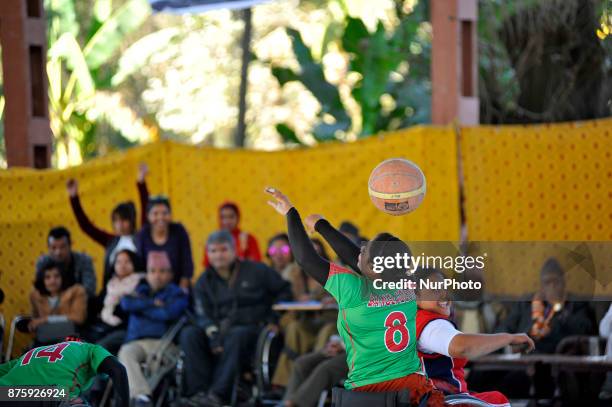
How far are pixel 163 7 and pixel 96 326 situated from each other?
3.64m

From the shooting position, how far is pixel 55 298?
1081 cm

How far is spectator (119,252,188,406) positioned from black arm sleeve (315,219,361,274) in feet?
12.5

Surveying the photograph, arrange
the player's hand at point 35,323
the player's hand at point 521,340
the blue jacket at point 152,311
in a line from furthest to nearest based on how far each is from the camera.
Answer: the player's hand at point 35,323, the blue jacket at point 152,311, the player's hand at point 521,340

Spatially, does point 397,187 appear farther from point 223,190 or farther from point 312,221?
point 223,190

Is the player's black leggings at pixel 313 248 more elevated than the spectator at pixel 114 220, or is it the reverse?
the spectator at pixel 114 220

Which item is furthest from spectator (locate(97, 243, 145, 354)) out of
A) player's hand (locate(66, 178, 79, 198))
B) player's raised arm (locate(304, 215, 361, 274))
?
player's raised arm (locate(304, 215, 361, 274))

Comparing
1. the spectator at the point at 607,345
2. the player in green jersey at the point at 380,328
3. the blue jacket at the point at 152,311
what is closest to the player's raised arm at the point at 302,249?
the player in green jersey at the point at 380,328

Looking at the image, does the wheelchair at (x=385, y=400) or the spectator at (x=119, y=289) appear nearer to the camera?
the wheelchair at (x=385, y=400)

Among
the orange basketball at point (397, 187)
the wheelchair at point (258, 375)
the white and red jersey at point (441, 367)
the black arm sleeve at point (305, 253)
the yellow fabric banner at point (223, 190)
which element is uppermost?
the yellow fabric banner at point (223, 190)

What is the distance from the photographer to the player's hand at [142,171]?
12197 millimetres

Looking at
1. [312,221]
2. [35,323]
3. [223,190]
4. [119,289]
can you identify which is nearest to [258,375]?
[119,289]

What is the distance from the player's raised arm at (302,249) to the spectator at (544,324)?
2949 mm

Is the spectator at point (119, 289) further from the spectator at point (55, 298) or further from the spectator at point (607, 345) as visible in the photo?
the spectator at point (607, 345)

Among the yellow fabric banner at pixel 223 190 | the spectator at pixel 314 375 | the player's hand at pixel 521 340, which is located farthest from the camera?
the yellow fabric banner at pixel 223 190
